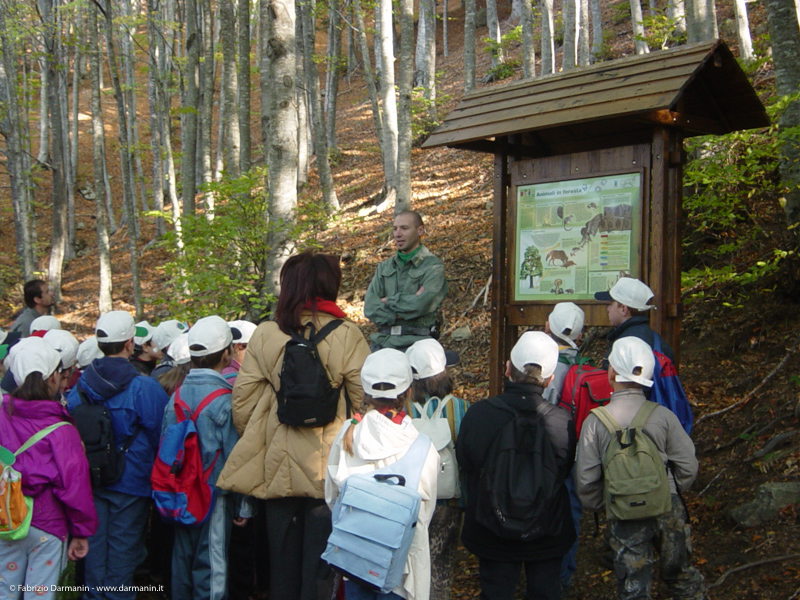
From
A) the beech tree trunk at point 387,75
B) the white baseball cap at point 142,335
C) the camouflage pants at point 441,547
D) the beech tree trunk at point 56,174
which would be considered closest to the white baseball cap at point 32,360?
the white baseball cap at point 142,335

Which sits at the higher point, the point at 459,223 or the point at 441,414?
the point at 459,223

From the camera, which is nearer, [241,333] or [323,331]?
[323,331]

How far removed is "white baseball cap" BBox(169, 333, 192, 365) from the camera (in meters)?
4.89

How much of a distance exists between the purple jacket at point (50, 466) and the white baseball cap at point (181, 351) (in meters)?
1.15

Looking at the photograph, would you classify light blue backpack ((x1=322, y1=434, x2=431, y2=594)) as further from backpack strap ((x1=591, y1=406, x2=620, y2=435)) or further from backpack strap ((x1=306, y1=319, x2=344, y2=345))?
backpack strap ((x1=591, y1=406, x2=620, y2=435))

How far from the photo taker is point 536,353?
11.3 ft

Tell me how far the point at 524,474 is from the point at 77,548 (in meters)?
2.68

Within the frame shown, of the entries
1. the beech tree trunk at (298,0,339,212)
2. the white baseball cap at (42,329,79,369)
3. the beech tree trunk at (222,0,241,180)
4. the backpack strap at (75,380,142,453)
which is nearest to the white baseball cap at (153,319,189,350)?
the white baseball cap at (42,329,79,369)

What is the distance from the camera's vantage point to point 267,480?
3.87m

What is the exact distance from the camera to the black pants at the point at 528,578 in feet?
11.4

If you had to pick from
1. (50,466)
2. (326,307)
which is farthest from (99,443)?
(326,307)

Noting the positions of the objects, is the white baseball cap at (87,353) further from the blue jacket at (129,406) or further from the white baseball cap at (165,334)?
the blue jacket at (129,406)

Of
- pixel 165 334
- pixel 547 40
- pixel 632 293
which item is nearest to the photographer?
pixel 632 293

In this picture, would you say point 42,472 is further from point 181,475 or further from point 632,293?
point 632,293
